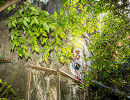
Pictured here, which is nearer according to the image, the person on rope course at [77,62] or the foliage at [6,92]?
the foliage at [6,92]

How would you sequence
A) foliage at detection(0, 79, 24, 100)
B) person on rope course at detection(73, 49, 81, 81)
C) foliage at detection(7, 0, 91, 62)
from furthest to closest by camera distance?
person on rope course at detection(73, 49, 81, 81)
foliage at detection(0, 79, 24, 100)
foliage at detection(7, 0, 91, 62)

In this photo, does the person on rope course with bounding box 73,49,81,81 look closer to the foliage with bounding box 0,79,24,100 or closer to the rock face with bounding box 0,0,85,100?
the rock face with bounding box 0,0,85,100

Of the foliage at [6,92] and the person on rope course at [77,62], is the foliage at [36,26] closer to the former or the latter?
the foliage at [6,92]

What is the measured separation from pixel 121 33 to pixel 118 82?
3.80 metres

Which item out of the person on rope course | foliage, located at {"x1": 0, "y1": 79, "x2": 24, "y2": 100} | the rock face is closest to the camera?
foliage, located at {"x1": 0, "y1": 79, "x2": 24, "y2": 100}

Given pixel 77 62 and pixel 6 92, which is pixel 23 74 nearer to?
pixel 6 92

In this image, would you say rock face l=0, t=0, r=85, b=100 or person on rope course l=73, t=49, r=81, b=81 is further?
person on rope course l=73, t=49, r=81, b=81

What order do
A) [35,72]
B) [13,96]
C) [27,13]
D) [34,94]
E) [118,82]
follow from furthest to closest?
[118,82] → [35,72] → [34,94] → [13,96] → [27,13]

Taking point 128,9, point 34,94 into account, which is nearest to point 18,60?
point 34,94

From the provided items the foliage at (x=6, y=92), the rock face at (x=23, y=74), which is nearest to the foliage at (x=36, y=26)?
the rock face at (x=23, y=74)

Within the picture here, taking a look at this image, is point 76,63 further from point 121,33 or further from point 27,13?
point 27,13

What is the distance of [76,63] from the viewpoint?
7.20m

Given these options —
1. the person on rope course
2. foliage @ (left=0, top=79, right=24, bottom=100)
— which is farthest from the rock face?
the person on rope course

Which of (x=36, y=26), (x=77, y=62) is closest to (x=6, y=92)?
(x=36, y=26)
